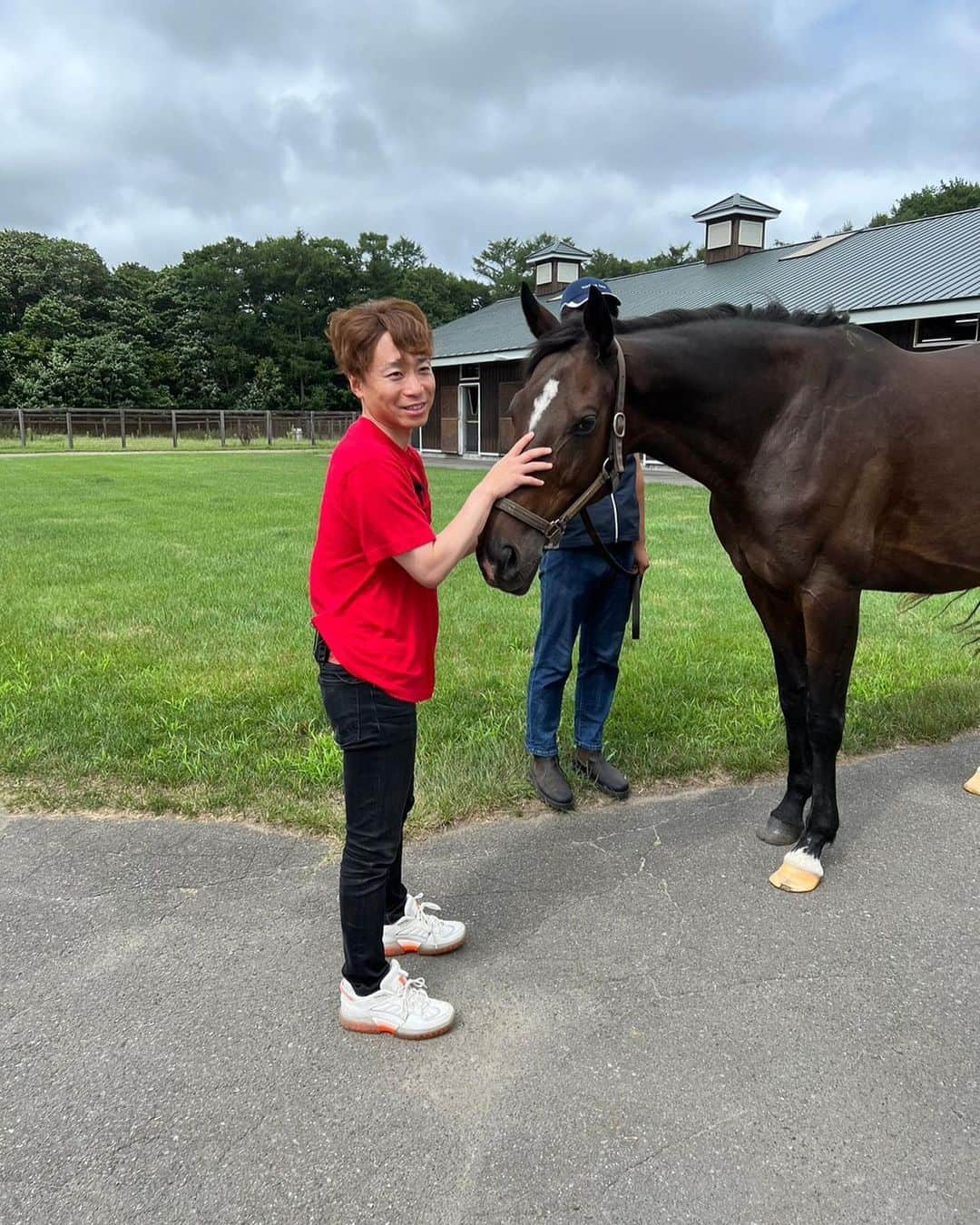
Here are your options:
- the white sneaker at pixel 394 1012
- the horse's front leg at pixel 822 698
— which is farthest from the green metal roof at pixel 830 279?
the white sneaker at pixel 394 1012

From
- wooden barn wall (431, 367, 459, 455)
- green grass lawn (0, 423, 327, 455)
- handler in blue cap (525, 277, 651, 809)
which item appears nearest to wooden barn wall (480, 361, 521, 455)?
wooden barn wall (431, 367, 459, 455)

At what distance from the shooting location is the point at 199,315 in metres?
54.2

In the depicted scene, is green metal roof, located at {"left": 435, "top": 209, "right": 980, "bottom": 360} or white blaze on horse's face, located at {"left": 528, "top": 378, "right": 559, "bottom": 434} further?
green metal roof, located at {"left": 435, "top": 209, "right": 980, "bottom": 360}

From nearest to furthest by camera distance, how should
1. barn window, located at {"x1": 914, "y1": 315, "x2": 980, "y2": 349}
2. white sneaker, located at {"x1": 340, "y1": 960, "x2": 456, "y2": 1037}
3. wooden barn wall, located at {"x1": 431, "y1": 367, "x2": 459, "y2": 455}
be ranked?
white sneaker, located at {"x1": 340, "y1": 960, "x2": 456, "y2": 1037} → barn window, located at {"x1": 914, "y1": 315, "x2": 980, "y2": 349} → wooden barn wall, located at {"x1": 431, "y1": 367, "x2": 459, "y2": 455}

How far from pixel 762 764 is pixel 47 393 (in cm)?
4895

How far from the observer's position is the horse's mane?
8.04ft

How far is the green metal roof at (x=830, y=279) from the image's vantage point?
54.0 feet

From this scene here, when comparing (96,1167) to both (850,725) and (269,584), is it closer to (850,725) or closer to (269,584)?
(850,725)

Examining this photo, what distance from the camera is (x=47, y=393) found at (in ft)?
145

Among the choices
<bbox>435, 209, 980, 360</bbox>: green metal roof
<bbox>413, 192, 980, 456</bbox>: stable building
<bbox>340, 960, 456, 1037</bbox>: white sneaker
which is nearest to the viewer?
<bbox>340, 960, 456, 1037</bbox>: white sneaker

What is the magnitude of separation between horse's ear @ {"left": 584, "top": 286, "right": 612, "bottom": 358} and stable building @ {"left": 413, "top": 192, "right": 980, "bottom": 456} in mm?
9228

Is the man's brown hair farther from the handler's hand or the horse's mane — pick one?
the horse's mane

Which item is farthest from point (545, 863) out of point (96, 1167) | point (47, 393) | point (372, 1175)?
point (47, 393)

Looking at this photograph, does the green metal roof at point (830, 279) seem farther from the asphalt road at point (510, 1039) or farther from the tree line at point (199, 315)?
the tree line at point (199, 315)
